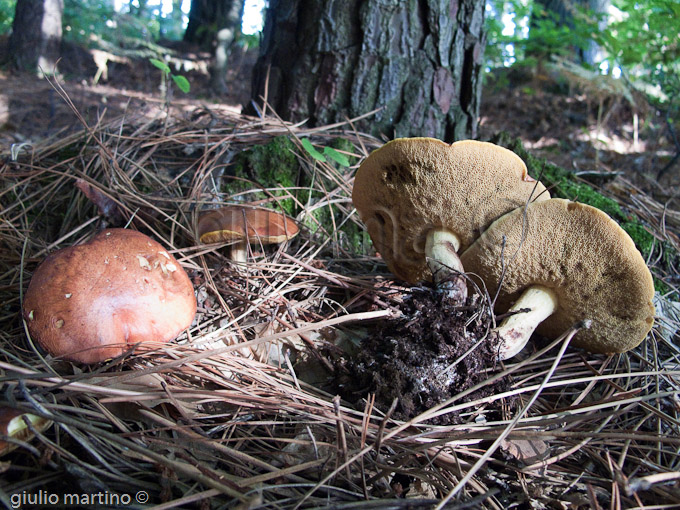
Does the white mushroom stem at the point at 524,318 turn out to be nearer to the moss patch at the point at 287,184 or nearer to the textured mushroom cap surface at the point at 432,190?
the textured mushroom cap surface at the point at 432,190

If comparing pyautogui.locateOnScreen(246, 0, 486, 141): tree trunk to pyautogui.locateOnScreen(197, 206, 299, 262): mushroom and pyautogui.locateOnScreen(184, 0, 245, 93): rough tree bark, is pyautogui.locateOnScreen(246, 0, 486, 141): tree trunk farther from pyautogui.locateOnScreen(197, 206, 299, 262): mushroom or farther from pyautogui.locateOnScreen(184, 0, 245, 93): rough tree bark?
pyautogui.locateOnScreen(184, 0, 245, 93): rough tree bark

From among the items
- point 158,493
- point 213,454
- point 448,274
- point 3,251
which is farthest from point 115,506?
point 3,251

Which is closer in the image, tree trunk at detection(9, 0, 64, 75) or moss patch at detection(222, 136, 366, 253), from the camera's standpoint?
moss patch at detection(222, 136, 366, 253)

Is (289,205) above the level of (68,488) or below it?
above

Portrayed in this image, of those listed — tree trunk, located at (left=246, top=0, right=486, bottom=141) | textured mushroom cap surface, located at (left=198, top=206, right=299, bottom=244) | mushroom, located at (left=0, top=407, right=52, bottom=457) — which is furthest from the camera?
tree trunk, located at (left=246, top=0, right=486, bottom=141)

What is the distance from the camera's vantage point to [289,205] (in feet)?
7.85

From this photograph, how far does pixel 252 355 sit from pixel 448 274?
857mm

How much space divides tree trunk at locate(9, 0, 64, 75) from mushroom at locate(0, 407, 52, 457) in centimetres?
918

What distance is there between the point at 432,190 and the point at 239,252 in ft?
3.38

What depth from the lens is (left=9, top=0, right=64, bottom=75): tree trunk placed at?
792cm

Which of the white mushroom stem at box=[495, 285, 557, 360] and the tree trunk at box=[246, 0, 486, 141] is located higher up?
the tree trunk at box=[246, 0, 486, 141]

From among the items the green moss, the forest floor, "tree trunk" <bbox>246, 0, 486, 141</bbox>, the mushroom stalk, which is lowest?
the forest floor

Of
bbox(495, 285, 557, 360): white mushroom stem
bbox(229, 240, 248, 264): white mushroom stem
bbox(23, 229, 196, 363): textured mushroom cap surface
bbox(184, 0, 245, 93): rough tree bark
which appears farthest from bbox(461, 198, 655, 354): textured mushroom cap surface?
bbox(184, 0, 245, 93): rough tree bark

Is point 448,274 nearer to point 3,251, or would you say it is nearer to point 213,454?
point 213,454
